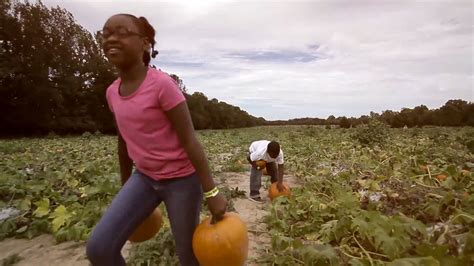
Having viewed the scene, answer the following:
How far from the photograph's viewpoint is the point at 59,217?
4094 millimetres

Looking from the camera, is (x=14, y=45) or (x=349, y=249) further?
(x=14, y=45)

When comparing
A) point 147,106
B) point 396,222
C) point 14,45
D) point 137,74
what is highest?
point 14,45

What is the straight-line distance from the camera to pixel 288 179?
792cm

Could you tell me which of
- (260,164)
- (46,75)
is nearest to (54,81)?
(46,75)

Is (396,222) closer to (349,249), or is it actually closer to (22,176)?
(349,249)

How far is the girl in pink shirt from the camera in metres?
2.03

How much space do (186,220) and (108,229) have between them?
1.32ft

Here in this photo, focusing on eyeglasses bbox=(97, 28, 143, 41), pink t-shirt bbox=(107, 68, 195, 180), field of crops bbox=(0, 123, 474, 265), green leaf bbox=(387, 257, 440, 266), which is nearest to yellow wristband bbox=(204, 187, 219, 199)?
pink t-shirt bbox=(107, 68, 195, 180)

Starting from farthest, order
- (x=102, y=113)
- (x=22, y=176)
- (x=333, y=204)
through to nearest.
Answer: (x=102, y=113)
(x=22, y=176)
(x=333, y=204)

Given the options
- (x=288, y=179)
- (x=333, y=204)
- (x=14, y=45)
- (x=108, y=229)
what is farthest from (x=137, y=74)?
(x=14, y=45)

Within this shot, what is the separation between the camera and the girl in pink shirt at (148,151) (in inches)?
80.0

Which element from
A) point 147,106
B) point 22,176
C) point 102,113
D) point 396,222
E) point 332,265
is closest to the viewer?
point 147,106

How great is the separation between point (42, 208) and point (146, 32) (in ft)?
9.95

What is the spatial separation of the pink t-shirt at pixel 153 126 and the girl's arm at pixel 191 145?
0.15ft
